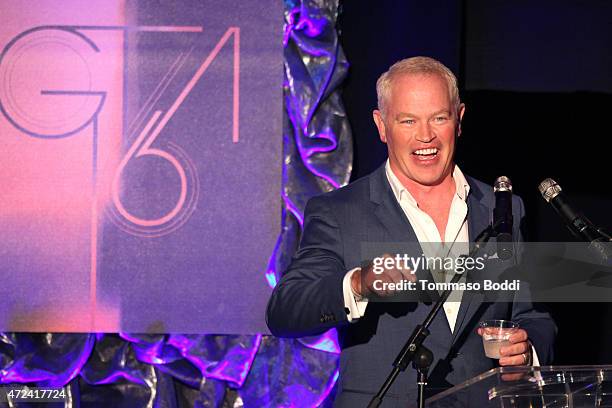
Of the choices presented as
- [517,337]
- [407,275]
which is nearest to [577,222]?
[517,337]

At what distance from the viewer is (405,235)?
2.37 meters

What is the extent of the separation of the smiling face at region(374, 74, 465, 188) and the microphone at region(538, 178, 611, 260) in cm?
52

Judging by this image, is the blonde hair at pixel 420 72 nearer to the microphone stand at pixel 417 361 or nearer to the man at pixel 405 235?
the man at pixel 405 235

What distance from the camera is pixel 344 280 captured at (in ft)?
6.78

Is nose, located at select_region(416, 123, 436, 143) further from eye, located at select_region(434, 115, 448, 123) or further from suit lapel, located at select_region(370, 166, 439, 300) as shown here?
suit lapel, located at select_region(370, 166, 439, 300)

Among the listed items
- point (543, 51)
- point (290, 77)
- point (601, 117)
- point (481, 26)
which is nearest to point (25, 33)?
point (290, 77)

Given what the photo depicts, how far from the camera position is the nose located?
2424 millimetres

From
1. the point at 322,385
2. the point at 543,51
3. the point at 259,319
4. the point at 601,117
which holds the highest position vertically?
the point at 543,51

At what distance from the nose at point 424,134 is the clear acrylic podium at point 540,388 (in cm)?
89

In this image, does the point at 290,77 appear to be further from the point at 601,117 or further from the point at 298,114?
the point at 601,117

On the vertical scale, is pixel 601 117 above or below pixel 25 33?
below

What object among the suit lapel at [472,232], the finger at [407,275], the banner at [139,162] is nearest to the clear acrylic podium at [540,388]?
the finger at [407,275]

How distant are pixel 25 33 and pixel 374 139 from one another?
1449 mm

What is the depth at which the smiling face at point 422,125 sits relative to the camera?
2.43 m
